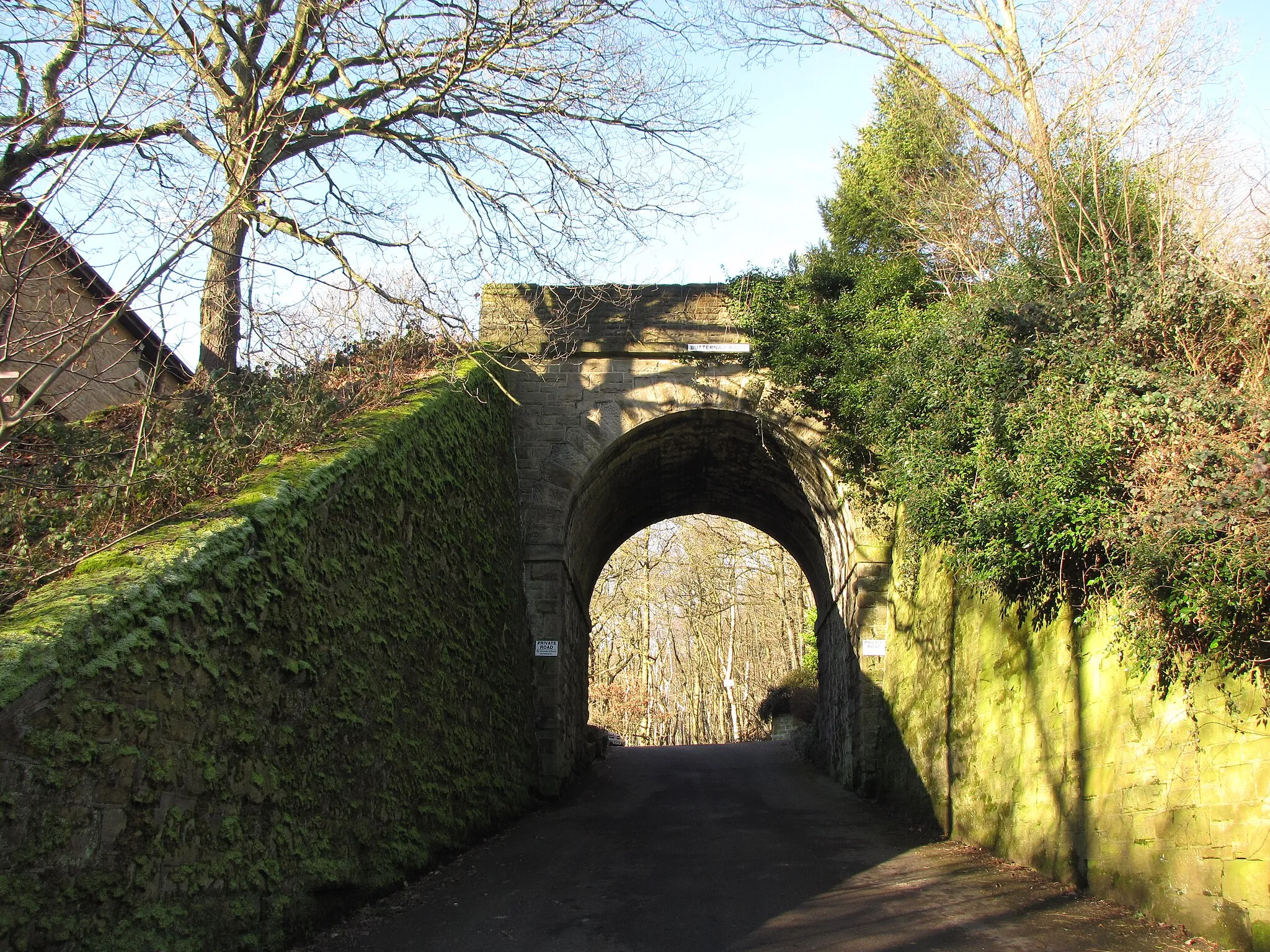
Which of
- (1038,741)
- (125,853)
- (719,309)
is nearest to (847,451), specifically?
(719,309)

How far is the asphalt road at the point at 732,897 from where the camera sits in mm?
5781

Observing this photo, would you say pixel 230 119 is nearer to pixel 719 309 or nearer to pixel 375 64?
pixel 375 64

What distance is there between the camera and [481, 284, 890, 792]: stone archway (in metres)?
12.5

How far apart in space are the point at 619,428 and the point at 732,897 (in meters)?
7.22

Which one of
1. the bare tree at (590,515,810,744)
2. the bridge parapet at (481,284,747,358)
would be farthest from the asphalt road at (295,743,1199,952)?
the bare tree at (590,515,810,744)

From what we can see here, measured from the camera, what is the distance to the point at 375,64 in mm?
11258

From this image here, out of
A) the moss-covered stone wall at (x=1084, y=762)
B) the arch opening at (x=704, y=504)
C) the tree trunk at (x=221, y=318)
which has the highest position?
the tree trunk at (x=221, y=318)

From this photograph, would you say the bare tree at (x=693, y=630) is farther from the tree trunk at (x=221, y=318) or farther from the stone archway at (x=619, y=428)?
the tree trunk at (x=221, y=318)

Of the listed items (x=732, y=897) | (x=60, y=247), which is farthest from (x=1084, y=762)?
(x=60, y=247)

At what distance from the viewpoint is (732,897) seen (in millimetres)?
6934

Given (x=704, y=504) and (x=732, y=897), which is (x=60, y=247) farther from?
(x=704, y=504)

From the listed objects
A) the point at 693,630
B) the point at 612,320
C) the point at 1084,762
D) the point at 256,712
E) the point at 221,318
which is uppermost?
the point at 612,320

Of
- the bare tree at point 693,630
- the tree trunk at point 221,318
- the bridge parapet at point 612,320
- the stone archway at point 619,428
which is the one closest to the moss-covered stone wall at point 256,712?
the tree trunk at point 221,318

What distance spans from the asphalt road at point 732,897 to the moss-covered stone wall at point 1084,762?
28 centimetres
